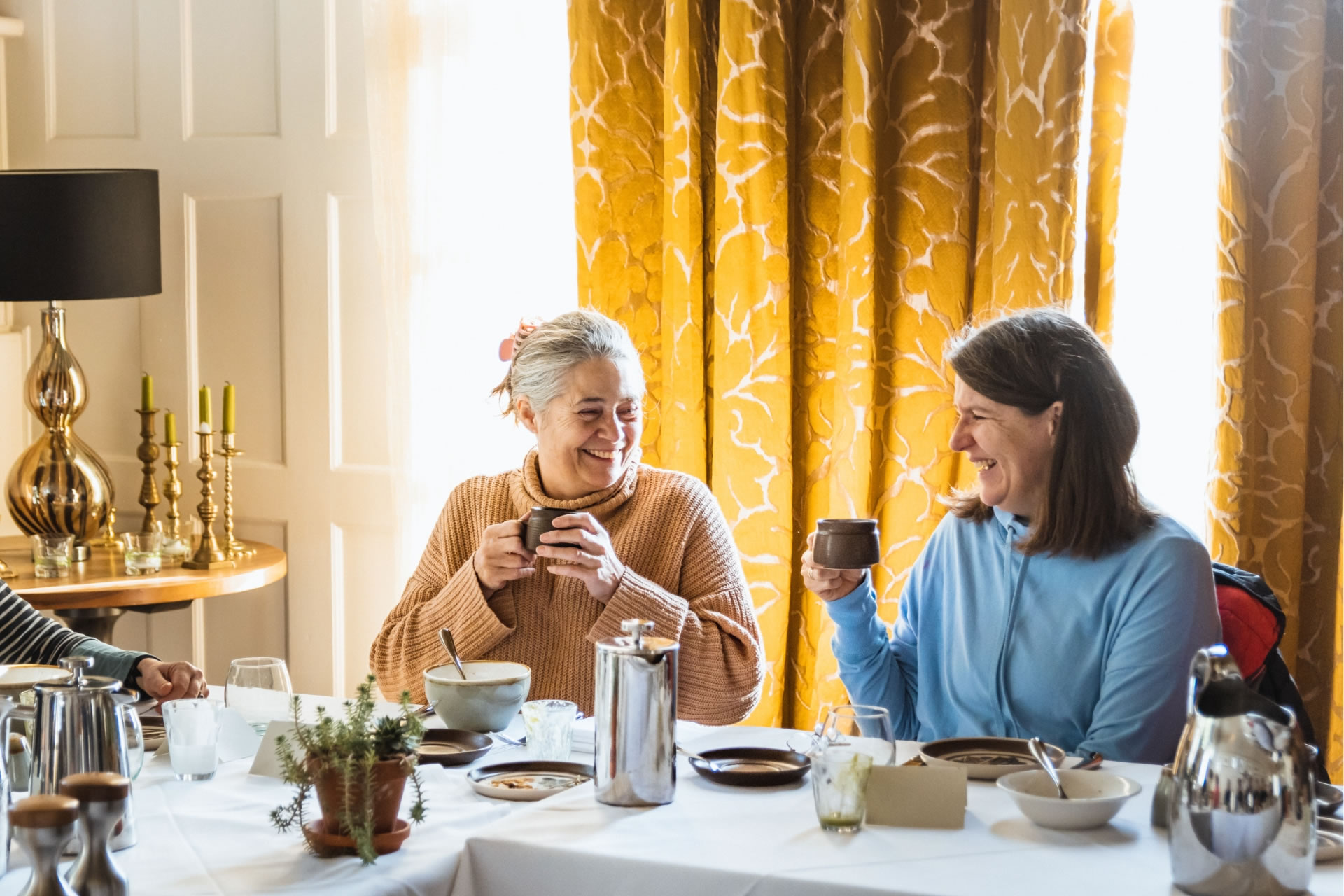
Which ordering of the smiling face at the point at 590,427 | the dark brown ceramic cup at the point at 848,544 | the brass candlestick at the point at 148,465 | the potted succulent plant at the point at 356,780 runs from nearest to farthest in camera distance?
the potted succulent plant at the point at 356,780 → the dark brown ceramic cup at the point at 848,544 → the smiling face at the point at 590,427 → the brass candlestick at the point at 148,465

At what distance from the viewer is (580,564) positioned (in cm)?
220

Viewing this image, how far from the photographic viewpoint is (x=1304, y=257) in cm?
257

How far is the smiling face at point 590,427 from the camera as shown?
7.86ft

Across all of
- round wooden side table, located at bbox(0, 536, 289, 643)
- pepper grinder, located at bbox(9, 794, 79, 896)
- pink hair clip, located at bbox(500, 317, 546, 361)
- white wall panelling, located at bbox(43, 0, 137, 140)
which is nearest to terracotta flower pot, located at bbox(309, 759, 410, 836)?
pepper grinder, located at bbox(9, 794, 79, 896)

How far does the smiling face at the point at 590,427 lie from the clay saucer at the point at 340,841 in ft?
3.57

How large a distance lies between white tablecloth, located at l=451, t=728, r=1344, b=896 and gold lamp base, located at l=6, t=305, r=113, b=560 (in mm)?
2313

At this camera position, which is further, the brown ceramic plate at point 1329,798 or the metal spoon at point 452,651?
the metal spoon at point 452,651

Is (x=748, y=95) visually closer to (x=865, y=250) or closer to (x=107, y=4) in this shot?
(x=865, y=250)

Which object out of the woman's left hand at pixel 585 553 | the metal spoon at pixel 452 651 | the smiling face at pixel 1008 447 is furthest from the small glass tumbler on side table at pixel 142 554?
the smiling face at pixel 1008 447

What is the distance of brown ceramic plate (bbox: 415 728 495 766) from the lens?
1689 mm

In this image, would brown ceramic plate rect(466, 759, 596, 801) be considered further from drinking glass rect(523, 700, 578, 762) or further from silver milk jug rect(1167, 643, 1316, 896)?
silver milk jug rect(1167, 643, 1316, 896)

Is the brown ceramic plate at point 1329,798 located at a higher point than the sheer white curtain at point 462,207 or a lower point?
lower

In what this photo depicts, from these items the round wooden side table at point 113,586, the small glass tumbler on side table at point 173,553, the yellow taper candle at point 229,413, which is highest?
the yellow taper candle at point 229,413

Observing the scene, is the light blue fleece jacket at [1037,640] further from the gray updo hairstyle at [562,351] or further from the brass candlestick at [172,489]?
the brass candlestick at [172,489]
